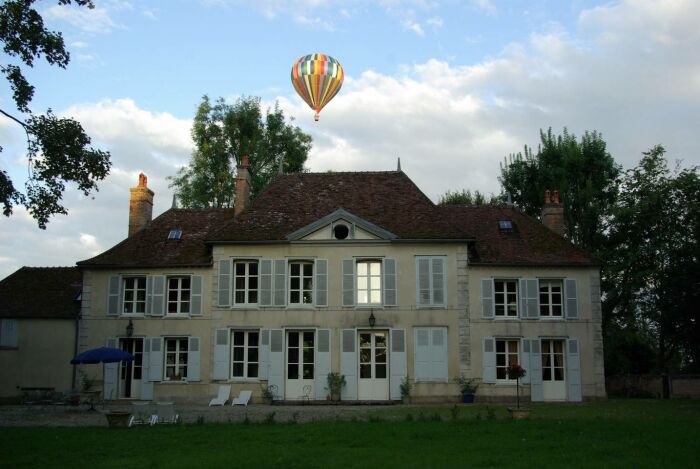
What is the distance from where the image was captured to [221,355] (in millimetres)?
25062

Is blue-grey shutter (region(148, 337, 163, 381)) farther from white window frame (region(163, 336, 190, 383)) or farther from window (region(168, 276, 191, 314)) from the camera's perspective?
window (region(168, 276, 191, 314))

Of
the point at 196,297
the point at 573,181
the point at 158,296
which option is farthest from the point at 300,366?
the point at 573,181

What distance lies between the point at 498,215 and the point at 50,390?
17.5 meters

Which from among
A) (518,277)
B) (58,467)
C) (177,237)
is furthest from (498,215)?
(58,467)

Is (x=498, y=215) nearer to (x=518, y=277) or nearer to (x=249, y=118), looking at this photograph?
(x=518, y=277)

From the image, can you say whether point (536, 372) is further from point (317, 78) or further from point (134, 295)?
point (134, 295)

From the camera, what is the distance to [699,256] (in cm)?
2728

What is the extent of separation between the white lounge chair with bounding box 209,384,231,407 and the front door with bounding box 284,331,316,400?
189 centimetres

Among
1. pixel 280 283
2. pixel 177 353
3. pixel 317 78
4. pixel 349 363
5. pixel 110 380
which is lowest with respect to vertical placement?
pixel 110 380

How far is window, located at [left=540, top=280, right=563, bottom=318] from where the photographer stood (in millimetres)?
25688

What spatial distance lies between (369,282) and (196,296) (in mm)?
5994

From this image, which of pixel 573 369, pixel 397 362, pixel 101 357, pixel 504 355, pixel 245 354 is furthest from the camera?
pixel 504 355

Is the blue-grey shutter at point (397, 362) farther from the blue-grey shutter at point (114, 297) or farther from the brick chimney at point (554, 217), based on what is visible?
the blue-grey shutter at point (114, 297)

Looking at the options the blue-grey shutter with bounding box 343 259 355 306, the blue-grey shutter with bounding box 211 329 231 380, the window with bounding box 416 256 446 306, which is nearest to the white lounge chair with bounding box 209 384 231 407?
the blue-grey shutter with bounding box 211 329 231 380
